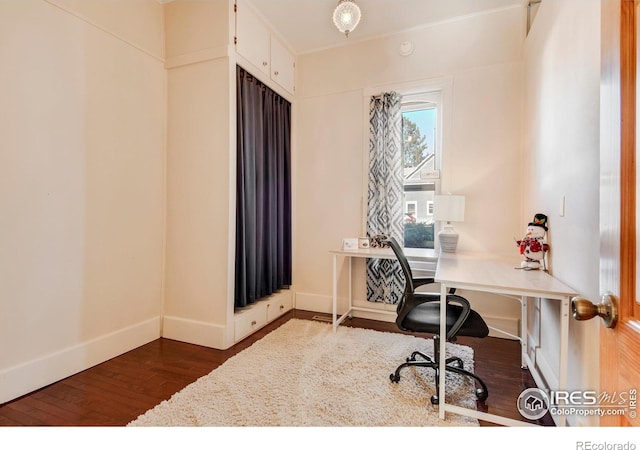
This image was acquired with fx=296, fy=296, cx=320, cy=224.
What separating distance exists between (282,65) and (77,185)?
2275 mm

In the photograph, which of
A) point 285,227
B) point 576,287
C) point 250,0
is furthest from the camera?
point 285,227

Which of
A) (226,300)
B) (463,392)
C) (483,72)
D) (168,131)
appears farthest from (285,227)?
(483,72)

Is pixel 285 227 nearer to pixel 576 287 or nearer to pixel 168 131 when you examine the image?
pixel 168 131

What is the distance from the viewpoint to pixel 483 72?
109 inches

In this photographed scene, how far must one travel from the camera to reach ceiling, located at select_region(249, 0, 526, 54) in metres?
2.66

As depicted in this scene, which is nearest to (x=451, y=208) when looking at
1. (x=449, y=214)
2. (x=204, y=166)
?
(x=449, y=214)

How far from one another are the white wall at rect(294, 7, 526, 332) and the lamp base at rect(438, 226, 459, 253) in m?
0.16

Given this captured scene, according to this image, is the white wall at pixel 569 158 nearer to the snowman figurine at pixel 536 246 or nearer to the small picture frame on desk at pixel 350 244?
the snowman figurine at pixel 536 246

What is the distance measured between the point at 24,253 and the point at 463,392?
2.83 meters

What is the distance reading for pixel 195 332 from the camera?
8.43 feet

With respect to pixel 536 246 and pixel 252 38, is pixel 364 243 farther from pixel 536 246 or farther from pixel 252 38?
pixel 252 38

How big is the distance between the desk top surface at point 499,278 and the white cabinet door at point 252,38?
2434mm

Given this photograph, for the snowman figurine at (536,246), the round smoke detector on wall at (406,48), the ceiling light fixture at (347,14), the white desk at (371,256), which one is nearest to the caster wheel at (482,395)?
the snowman figurine at (536,246)
